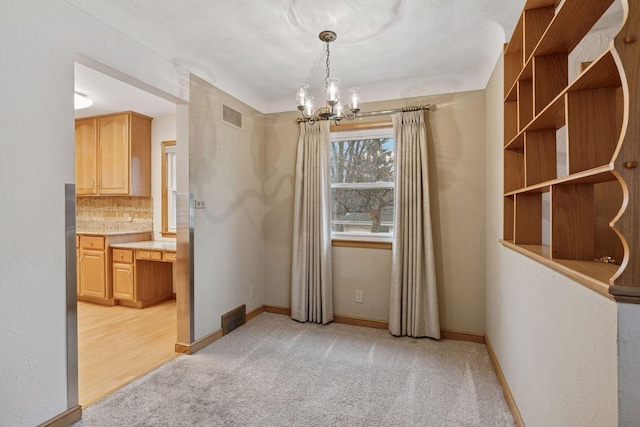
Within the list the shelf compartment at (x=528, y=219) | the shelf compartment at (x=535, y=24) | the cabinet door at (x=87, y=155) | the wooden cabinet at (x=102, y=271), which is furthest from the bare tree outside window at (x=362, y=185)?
the cabinet door at (x=87, y=155)

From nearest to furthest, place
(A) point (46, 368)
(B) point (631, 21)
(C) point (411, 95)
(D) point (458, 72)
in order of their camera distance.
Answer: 1. (B) point (631, 21)
2. (A) point (46, 368)
3. (D) point (458, 72)
4. (C) point (411, 95)

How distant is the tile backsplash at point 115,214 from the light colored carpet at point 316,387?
8.53 feet

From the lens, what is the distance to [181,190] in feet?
9.33

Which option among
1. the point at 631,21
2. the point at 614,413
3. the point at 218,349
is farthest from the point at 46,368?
the point at 631,21

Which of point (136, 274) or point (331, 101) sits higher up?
point (331, 101)

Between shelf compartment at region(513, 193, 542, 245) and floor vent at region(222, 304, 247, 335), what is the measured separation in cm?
265

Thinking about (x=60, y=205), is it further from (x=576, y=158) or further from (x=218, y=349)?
(x=576, y=158)

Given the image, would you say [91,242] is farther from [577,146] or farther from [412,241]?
[577,146]

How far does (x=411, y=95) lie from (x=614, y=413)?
3003 millimetres

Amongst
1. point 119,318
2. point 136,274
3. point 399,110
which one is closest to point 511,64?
point 399,110

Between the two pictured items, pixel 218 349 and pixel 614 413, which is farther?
pixel 218 349

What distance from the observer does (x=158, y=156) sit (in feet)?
15.2

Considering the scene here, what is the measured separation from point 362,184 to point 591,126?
2562mm

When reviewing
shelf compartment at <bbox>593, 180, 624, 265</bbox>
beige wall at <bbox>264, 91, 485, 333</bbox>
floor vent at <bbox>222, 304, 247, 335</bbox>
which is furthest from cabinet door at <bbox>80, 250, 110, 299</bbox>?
shelf compartment at <bbox>593, 180, 624, 265</bbox>
